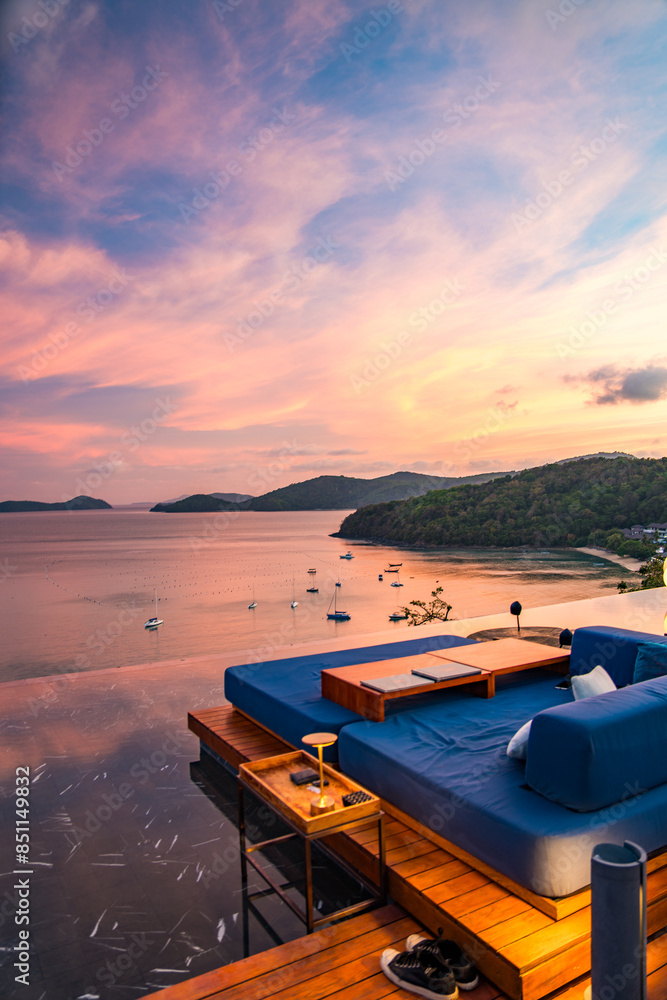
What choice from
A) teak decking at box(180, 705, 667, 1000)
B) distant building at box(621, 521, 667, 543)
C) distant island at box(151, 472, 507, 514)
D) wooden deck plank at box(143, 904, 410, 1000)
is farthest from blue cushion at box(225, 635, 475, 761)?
distant island at box(151, 472, 507, 514)

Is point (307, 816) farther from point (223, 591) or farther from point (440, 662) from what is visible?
point (223, 591)

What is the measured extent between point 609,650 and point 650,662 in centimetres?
39

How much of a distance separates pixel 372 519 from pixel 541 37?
48.1 metres

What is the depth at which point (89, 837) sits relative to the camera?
8.02 ft

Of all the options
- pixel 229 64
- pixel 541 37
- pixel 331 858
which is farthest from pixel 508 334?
pixel 331 858

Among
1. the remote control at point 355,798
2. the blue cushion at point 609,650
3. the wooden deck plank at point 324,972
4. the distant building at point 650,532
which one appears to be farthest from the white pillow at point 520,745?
the distant building at point 650,532

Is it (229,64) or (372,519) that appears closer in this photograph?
(229,64)

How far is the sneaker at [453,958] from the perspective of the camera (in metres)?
1.49

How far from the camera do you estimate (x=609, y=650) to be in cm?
311

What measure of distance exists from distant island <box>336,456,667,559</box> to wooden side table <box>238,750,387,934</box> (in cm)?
2239

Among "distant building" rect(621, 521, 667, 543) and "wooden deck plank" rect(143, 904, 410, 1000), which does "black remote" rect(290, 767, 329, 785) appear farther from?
"distant building" rect(621, 521, 667, 543)

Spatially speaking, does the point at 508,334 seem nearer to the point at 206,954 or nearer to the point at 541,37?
the point at 541,37

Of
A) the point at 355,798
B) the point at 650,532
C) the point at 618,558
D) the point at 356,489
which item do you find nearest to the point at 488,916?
the point at 355,798

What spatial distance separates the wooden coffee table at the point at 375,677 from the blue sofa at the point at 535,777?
0.09 meters
